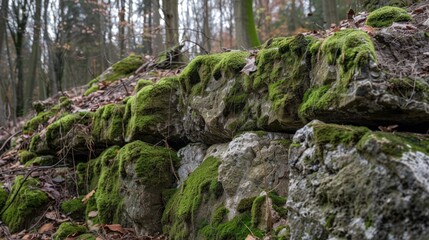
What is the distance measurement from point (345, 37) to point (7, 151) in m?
7.12

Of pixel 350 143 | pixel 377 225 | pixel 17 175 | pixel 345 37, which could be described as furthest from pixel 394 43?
pixel 17 175

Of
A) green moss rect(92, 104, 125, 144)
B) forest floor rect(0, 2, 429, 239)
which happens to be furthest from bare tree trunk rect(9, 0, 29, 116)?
green moss rect(92, 104, 125, 144)

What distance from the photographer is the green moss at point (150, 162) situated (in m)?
4.28

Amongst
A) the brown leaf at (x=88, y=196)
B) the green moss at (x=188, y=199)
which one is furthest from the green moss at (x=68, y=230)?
the green moss at (x=188, y=199)

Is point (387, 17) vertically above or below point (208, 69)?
above

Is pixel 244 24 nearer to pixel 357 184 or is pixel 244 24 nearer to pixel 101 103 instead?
pixel 101 103

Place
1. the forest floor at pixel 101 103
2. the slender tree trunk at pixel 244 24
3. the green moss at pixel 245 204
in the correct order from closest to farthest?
the forest floor at pixel 101 103 < the green moss at pixel 245 204 < the slender tree trunk at pixel 244 24

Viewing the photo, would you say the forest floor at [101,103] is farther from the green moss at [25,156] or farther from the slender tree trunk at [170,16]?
the slender tree trunk at [170,16]

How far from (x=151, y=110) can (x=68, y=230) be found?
5.51ft

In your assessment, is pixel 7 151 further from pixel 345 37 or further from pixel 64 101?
pixel 345 37

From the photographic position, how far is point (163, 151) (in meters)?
4.57

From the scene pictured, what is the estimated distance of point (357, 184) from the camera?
2.10 metres

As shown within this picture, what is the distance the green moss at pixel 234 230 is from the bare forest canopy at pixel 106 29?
7.79ft

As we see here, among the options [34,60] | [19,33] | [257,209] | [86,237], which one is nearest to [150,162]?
[86,237]
